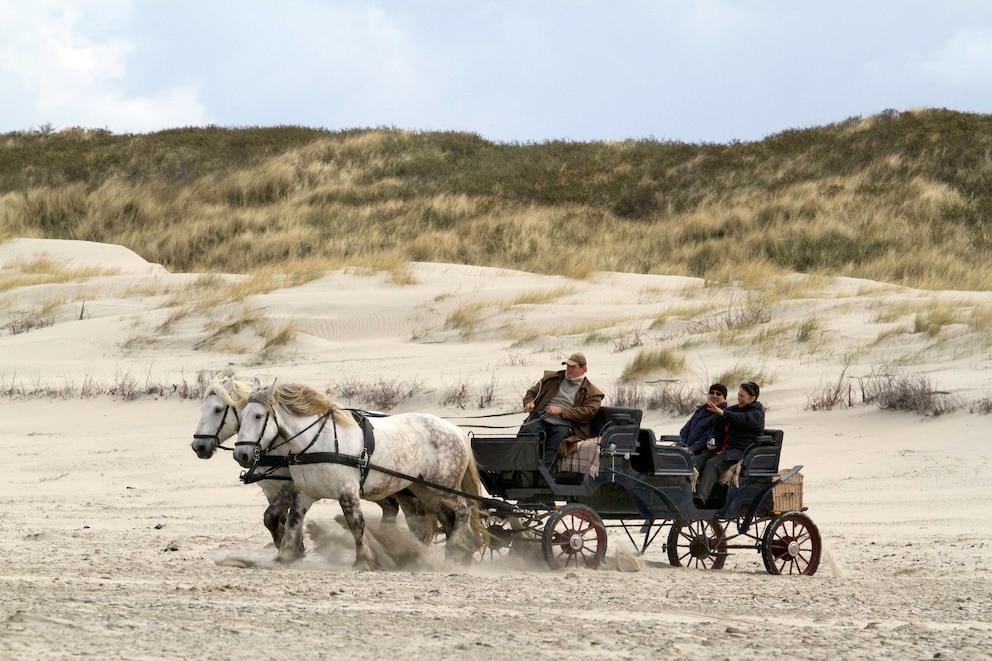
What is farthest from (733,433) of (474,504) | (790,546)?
(474,504)

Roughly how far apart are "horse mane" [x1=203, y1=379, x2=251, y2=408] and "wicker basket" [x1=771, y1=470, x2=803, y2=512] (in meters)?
4.16

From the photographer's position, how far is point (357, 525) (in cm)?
963

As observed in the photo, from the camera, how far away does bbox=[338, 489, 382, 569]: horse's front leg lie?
377 inches

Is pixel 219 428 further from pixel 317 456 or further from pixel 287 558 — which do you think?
pixel 287 558

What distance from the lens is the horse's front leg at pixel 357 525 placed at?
9.58 meters

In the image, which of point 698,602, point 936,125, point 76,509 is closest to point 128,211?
point 936,125

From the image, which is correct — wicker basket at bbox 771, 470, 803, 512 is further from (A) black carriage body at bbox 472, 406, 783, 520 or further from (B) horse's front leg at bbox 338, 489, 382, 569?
(B) horse's front leg at bbox 338, 489, 382, 569

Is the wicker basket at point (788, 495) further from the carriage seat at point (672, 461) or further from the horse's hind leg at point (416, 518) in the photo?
the horse's hind leg at point (416, 518)

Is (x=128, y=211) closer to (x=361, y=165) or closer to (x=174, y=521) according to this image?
(x=361, y=165)

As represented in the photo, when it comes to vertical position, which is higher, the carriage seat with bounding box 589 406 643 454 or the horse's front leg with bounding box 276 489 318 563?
the carriage seat with bounding box 589 406 643 454

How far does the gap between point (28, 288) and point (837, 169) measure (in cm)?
2345

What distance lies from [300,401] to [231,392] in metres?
0.54

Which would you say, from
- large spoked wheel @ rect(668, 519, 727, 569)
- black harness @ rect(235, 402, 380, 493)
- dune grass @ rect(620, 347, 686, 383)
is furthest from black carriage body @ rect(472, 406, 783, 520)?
dune grass @ rect(620, 347, 686, 383)

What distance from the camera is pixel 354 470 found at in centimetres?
962
